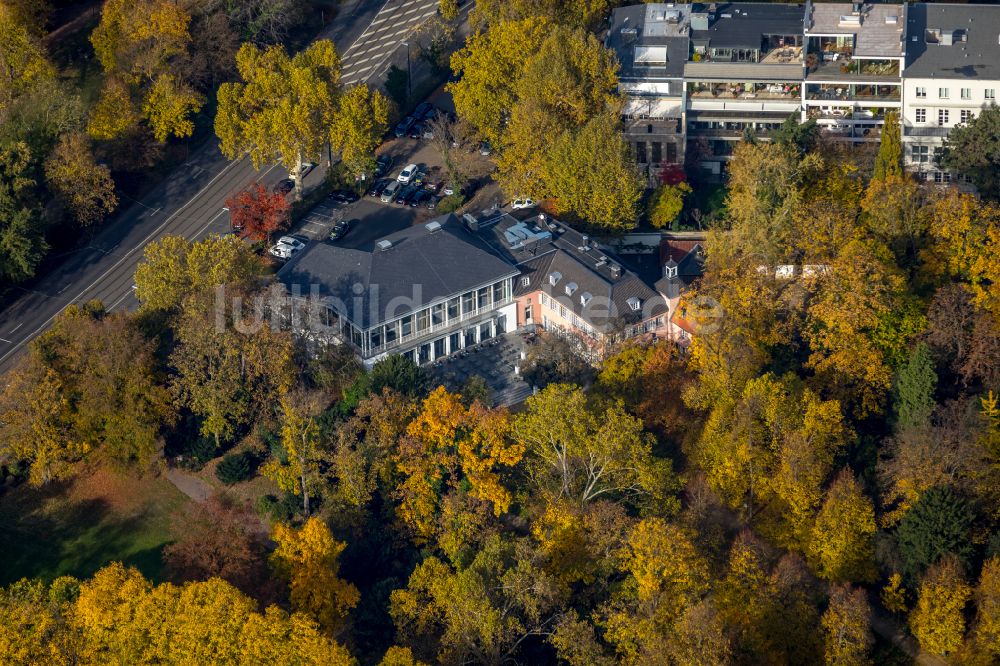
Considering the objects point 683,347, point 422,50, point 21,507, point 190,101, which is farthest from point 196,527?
point 422,50

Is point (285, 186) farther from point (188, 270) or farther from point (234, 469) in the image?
point (234, 469)

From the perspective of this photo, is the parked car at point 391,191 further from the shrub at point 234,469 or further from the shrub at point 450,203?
the shrub at point 234,469

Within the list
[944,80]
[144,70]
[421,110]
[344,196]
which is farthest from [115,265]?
[944,80]

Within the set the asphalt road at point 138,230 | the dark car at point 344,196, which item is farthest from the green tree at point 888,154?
the asphalt road at point 138,230

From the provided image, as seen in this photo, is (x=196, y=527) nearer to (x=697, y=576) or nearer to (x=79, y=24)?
(x=697, y=576)

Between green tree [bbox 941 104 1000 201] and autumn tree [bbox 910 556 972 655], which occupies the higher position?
green tree [bbox 941 104 1000 201]

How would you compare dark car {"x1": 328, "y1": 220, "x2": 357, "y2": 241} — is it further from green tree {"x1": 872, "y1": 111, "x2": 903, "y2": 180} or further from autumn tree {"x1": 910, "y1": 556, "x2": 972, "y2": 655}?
autumn tree {"x1": 910, "y1": 556, "x2": 972, "y2": 655}

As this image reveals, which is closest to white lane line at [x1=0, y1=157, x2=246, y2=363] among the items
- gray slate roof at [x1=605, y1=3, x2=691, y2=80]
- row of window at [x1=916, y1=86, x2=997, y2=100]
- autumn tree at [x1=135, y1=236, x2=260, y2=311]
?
autumn tree at [x1=135, y1=236, x2=260, y2=311]
